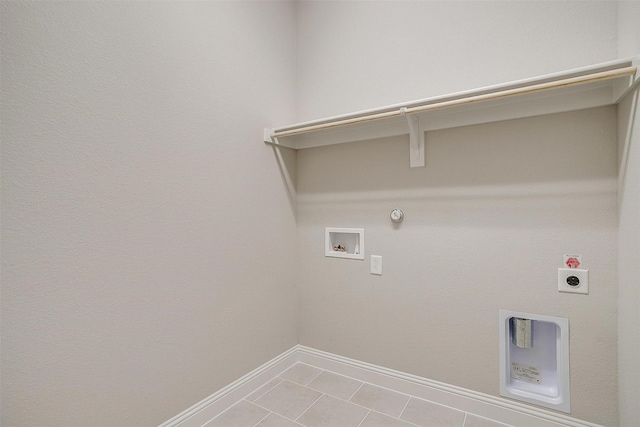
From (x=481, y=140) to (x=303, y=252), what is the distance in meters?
1.39

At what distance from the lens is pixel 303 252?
2.35m

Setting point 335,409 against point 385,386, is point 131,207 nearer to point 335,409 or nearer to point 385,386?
point 335,409

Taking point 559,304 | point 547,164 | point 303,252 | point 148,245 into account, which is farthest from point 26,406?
point 547,164

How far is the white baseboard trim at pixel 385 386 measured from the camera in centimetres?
156

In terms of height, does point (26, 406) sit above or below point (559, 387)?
above

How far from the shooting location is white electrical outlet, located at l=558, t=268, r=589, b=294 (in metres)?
1.46

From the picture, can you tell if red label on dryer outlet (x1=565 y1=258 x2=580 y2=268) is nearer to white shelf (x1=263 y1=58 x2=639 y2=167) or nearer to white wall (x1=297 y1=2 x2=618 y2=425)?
white wall (x1=297 y1=2 x2=618 y2=425)

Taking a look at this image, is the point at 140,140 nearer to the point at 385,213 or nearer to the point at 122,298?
the point at 122,298

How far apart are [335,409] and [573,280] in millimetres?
1409

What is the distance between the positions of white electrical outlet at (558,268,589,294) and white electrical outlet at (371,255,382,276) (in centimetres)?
93

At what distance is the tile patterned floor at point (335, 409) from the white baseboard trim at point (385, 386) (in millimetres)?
36

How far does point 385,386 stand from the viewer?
199 centimetres

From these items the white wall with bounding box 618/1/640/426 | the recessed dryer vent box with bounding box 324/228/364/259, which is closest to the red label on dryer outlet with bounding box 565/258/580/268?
the white wall with bounding box 618/1/640/426

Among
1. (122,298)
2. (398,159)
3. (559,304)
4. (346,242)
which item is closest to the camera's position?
(122,298)
